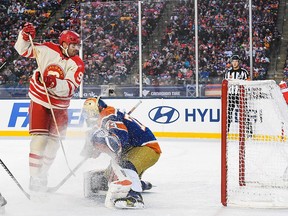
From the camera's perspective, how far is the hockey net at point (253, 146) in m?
4.35

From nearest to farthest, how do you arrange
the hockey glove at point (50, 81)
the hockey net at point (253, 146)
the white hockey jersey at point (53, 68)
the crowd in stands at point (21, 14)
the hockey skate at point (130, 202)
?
1. the hockey skate at point (130, 202)
2. the hockey net at point (253, 146)
3. the hockey glove at point (50, 81)
4. the white hockey jersey at point (53, 68)
5. the crowd in stands at point (21, 14)

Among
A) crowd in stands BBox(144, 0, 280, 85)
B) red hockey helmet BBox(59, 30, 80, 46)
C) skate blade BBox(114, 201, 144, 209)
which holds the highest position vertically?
red hockey helmet BBox(59, 30, 80, 46)

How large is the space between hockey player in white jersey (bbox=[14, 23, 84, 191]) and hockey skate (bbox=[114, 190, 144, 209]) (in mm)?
828

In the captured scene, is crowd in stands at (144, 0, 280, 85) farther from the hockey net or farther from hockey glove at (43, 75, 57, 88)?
hockey glove at (43, 75, 57, 88)

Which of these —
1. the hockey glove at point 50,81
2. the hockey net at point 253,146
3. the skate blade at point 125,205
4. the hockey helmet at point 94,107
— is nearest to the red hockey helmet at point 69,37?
the hockey glove at point 50,81

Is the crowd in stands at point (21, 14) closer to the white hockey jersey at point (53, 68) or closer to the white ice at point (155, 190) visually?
the white ice at point (155, 190)

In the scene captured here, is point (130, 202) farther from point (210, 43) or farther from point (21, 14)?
point (21, 14)

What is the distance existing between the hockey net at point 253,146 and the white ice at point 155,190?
7.5 inches

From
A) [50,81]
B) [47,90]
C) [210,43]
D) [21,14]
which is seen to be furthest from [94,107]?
[21,14]

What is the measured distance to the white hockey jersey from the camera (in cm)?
482

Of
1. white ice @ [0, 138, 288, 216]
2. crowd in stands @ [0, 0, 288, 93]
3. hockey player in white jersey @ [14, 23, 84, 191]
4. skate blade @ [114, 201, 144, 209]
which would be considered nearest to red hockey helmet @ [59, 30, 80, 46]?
hockey player in white jersey @ [14, 23, 84, 191]

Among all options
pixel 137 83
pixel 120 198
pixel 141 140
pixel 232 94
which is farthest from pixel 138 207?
pixel 137 83

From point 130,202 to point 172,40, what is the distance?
21.2ft

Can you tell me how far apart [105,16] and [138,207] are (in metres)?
6.40
